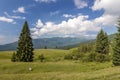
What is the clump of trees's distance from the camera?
8212 centimetres

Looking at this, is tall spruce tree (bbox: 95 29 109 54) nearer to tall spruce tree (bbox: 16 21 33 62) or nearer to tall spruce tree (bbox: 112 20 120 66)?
tall spruce tree (bbox: 16 21 33 62)

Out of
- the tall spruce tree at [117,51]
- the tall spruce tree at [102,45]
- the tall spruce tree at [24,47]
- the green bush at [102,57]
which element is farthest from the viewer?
the tall spruce tree at [102,45]

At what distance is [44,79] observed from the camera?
88.2ft

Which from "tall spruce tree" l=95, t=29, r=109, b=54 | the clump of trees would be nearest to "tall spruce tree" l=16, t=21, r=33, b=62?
the clump of trees

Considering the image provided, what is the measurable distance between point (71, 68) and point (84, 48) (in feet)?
376

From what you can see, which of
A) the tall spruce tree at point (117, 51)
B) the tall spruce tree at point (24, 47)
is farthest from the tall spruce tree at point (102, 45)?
the tall spruce tree at point (117, 51)

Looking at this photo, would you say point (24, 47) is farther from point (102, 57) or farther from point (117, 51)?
point (117, 51)

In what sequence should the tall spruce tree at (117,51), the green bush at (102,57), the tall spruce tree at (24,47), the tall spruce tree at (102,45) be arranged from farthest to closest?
the tall spruce tree at (102,45) → the green bush at (102,57) → the tall spruce tree at (24,47) → the tall spruce tree at (117,51)

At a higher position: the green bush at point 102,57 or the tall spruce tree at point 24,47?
the tall spruce tree at point 24,47

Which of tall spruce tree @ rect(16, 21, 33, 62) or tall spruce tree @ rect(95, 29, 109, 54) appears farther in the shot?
tall spruce tree @ rect(95, 29, 109, 54)

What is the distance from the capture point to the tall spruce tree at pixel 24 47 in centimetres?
8212

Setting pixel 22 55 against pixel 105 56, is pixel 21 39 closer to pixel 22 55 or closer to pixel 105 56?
pixel 22 55

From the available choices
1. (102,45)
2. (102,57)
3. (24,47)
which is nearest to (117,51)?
(102,57)

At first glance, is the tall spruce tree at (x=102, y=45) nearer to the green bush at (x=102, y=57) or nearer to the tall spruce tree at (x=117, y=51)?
the green bush at (x=102, y=57)
